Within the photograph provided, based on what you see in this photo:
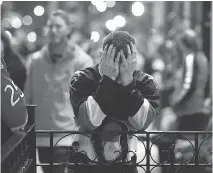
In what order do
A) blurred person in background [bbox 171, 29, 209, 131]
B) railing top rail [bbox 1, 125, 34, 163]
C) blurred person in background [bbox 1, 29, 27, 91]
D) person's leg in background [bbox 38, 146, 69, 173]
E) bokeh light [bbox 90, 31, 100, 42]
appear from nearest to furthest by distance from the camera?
1. railing top rail [bbox 1, 125, 34, 163]
2. person's leg in background [bbox 38, 146, 69, 173]
3. blurred person in background [bbox 1, 29, 27, 91]
4. blurred person in background [bbox 171, 29, 209, 131]
5. bokeh light [bbox 90, 31, 100, 42]

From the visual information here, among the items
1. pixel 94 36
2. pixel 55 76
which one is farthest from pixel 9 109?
pixel 94 36

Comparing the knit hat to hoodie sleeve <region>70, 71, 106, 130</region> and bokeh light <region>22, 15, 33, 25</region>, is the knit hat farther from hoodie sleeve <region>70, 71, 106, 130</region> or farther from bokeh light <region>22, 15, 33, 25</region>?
bokeh light <region>22, 15, 33, 25</region>

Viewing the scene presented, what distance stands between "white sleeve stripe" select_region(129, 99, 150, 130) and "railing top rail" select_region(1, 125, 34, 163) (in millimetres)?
778

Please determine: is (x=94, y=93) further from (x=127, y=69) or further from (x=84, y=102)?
(x=127, y=69)

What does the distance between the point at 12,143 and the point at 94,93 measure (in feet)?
2.25

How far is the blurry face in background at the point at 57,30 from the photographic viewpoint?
19.4 ft

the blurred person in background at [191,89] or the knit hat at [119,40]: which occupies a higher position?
the knit hat at [119,40]

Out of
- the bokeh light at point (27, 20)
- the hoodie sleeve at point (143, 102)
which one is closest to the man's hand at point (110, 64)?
the hoodie sleeve at point (143, 102)

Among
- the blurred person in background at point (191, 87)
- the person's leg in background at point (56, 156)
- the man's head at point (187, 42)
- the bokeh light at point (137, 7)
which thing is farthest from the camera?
the bokeh light at point (137, 7)

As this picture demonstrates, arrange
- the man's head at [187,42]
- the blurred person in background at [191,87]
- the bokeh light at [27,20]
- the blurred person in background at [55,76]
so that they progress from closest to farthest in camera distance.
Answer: the blurred person in background at [55,76]
the blurred person in background at [191,87]
the man's head at [187,42]
the bokeh light at [27,20]

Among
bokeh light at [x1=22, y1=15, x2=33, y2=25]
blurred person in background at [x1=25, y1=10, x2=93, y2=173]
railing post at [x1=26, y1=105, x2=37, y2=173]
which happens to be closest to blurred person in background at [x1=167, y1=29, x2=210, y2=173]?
blurred person in background at [x1=25, y1=10, x2=93, y2=173]

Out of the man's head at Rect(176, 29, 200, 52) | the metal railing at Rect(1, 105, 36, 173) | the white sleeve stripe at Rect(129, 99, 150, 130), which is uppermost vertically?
the man's head at Rect(176, 29, 200, 52)

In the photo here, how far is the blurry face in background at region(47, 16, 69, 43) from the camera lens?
5902 mm

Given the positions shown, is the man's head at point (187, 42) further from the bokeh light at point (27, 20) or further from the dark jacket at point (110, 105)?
the bokeh light at point (27, 20)
